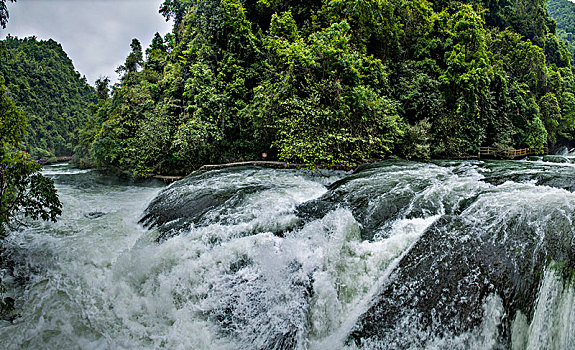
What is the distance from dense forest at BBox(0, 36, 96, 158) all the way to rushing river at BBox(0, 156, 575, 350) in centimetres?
3710

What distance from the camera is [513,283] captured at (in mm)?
2709

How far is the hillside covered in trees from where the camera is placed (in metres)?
8.67

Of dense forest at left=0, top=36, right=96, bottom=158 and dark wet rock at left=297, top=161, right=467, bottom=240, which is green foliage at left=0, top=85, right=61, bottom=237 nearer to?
dark wet rock at left=297, top=161, right=467, bottom=240

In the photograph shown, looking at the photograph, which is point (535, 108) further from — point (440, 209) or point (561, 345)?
point (561, 345)

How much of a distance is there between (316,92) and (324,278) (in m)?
6.55

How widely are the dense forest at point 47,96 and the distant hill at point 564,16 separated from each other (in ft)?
241

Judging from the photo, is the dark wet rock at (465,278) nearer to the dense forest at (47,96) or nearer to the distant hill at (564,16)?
the dense forest at (47,96)

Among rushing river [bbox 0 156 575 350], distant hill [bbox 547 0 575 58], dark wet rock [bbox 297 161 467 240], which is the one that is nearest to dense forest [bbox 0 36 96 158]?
rushing river [bbox 0 156 575 350]

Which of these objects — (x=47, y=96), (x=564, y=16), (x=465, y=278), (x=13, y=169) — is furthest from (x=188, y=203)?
(x=564, y=16)

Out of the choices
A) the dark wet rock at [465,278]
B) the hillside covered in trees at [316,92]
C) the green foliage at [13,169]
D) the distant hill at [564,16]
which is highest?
the distant hill at [564,16]

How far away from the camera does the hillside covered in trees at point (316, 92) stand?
Answer: 341 inches

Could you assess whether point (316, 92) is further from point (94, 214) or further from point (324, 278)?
point (94, 214)

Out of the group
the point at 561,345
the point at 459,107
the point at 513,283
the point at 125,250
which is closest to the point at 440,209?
the point at 513,283

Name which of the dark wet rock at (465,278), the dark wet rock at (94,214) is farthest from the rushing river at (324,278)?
the dark wet rock at (94,214)
